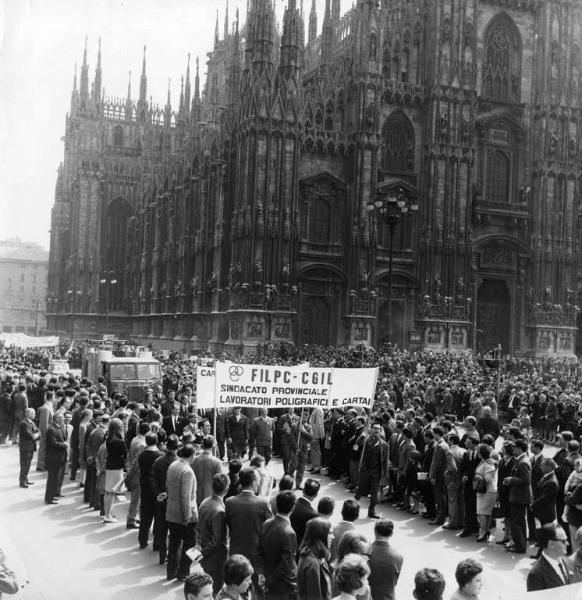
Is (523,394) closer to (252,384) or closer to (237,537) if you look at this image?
(252,384)

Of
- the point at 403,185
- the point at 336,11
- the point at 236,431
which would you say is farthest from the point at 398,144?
the point at 236,431

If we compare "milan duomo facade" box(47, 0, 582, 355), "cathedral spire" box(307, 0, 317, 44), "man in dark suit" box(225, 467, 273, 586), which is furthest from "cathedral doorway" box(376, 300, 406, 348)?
"man in dark suit" box(225, 467, 273, 586)

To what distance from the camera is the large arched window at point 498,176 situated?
4856 centimetres

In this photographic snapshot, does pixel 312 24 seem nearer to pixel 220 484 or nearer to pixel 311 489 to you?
pixel 311 489

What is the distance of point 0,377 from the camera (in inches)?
889

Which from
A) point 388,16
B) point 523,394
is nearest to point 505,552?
point 523,394

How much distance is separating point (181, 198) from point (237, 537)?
53076 millimetres

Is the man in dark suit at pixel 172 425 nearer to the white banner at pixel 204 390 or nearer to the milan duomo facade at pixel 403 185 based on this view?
the white banner at pixel 204 390

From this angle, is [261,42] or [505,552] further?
[261,42]

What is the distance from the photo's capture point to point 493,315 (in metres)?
48.8

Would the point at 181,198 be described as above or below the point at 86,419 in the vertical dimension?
above

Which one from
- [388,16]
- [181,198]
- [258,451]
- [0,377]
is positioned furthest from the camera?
[181,198]

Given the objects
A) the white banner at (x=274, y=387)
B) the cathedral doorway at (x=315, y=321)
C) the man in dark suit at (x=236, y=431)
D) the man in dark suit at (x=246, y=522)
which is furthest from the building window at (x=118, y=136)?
the man in dark suit at (x=246, y=522)

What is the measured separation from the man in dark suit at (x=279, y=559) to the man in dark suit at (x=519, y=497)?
529 centimetres
